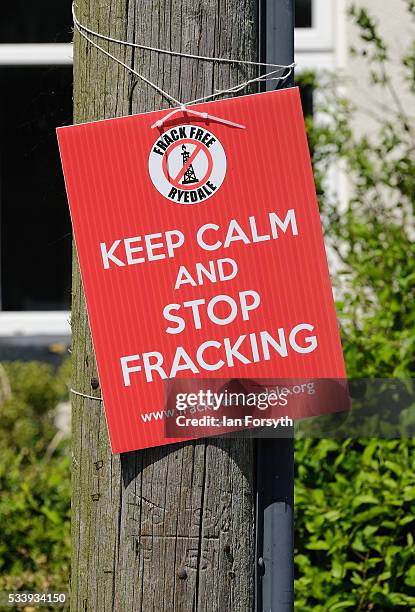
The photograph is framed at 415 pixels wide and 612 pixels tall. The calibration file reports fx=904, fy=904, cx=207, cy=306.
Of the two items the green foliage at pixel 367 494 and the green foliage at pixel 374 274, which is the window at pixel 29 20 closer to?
the green foliage at pixel 374 274

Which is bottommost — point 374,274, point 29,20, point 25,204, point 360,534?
point 360,534

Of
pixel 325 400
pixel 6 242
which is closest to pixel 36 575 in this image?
pixel 325 400

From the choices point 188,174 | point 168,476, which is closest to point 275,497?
point 168,476

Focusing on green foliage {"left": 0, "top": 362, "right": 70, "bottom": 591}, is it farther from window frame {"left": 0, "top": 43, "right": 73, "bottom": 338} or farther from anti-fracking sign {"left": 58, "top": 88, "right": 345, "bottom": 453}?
anti-fracking sign {"left": 58, "top": 88, "right": 345, "bottom": 453}

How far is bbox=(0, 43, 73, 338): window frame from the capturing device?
5855 mm

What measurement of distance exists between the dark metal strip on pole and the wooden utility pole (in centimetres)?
2

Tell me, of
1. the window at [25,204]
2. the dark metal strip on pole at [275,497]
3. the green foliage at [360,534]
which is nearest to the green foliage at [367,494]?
the green foliage at [360,534]

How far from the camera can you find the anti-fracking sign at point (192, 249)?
54.2 inches

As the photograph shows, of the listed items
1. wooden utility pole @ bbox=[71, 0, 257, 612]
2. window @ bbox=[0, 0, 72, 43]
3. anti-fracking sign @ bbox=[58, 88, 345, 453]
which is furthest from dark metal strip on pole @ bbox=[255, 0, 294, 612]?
window @ bbox=[0, 0, 72, 43]

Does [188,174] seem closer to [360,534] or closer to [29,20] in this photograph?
[360,534]

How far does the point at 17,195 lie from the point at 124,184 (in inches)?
191

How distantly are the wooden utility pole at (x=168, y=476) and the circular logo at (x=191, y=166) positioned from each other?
7cm

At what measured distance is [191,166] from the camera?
1.38 metres

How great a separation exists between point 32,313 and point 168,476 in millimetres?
4725
